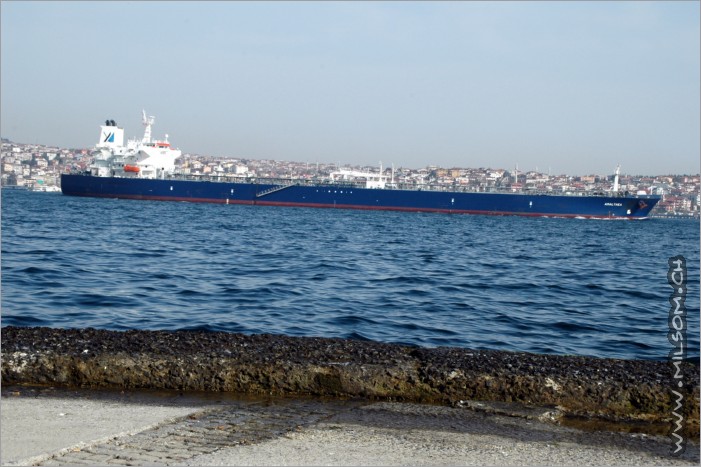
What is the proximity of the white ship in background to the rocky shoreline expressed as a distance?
6960cm

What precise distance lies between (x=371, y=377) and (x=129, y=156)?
240 ft

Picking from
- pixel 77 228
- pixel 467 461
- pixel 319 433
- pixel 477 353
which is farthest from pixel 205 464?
pixel 77 228

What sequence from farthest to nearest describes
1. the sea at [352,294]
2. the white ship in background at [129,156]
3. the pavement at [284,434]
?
the white ship in background at [129,156] < the sea at [352,294] < the pavement at [284,434]

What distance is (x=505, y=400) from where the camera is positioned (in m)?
5.02

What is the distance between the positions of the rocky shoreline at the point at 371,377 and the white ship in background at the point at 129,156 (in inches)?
2740

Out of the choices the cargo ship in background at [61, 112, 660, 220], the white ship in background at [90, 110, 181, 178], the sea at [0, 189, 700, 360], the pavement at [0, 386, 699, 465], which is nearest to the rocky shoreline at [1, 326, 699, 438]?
the pavement at [0, 386, 699, 465]

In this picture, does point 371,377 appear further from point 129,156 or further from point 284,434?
point 129,156

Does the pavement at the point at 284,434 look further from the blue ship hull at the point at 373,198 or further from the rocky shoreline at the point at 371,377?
the blue ship hull at the point at 373,198

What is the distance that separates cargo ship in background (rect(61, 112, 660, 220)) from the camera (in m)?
63.9

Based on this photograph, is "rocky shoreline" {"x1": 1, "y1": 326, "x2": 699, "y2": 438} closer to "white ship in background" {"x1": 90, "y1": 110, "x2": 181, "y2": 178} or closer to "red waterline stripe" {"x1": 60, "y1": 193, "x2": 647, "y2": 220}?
"red waterline stripe" {"x1": 60, "y1": 193, "x2": 647, "y2": 220}

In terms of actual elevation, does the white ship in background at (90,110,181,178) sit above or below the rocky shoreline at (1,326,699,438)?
above

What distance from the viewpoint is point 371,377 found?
509cm

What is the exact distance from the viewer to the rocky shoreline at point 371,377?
15.9 ft

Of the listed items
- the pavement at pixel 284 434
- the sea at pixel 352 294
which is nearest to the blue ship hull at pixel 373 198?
the sea at pixel 352 294
